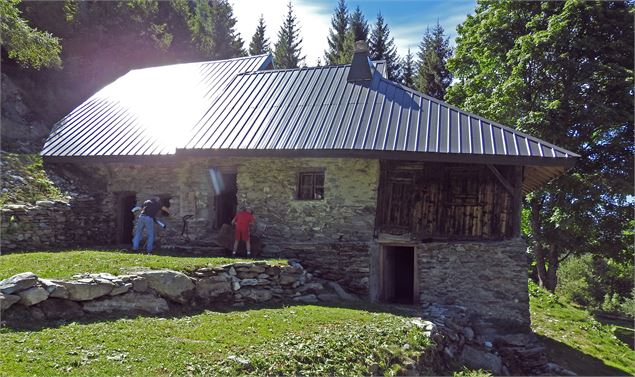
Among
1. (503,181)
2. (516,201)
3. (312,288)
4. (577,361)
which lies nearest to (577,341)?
(577,361)

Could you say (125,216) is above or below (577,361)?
above

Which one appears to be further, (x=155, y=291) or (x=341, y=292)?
(x=341, y=292)

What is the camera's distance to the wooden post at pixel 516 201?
11.2 metres

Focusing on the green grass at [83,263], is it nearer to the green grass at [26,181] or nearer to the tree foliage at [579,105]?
the green grass at [26,181]

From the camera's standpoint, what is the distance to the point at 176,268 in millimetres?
9195

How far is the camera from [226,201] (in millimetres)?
14227

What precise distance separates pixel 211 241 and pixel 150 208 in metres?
1.83

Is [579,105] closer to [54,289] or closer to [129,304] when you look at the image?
[129,304]

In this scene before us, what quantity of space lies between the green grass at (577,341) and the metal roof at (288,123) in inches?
164

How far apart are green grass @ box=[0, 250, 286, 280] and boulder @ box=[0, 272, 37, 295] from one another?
2.06 ft

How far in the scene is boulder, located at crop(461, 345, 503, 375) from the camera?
9117 millimetres

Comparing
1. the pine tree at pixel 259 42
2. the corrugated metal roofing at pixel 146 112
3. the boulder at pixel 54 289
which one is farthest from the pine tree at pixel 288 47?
the boulder at pixel 54 289

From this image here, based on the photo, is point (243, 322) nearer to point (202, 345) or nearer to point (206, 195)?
point (202, 345)

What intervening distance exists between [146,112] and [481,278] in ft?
38.2
